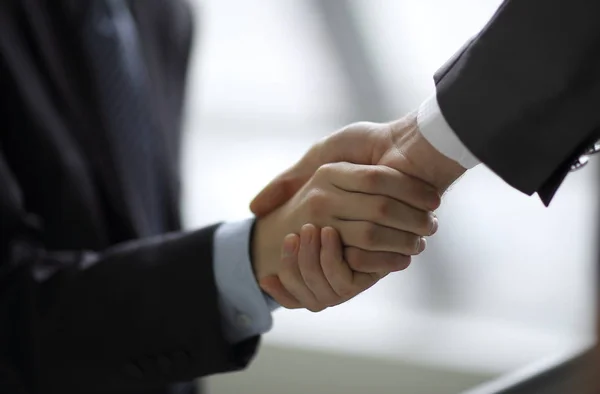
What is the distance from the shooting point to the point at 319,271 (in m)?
0.84

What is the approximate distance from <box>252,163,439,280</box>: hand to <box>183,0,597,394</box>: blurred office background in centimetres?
133

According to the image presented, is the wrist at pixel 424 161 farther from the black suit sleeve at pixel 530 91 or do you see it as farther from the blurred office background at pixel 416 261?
the blurred office background at pixel 416 261

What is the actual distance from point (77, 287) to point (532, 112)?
60 centimetres

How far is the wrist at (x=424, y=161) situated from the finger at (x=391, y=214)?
0.09 feet

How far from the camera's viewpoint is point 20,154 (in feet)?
4.19

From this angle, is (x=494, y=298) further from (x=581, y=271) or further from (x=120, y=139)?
(x=120, y=139)

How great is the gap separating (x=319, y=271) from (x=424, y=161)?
0.14 metres

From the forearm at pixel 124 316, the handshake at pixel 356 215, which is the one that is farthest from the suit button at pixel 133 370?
the handshake at pixel 356 215

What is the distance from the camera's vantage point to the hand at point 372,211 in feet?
2.66

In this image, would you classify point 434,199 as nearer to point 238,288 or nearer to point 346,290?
point 346,290

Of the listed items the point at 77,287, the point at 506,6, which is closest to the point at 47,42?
the point at 77,287

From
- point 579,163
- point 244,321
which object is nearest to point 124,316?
point 244,321

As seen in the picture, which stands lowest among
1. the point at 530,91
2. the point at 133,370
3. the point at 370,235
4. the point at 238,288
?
the point at 133,370

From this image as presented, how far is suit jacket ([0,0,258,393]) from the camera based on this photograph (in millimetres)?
1033
